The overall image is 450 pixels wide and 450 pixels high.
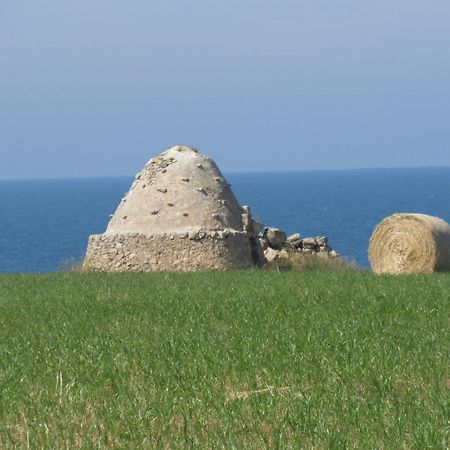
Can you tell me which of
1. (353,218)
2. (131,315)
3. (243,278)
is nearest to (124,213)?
(243,278)

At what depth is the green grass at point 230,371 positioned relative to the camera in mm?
8734

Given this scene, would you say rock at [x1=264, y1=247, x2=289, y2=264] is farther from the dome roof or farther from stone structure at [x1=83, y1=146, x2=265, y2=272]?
the dome roof

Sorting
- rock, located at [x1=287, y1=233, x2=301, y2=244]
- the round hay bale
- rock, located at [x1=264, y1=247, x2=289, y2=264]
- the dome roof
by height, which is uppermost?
the dome roof

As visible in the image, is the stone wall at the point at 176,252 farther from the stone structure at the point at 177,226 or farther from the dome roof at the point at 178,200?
the dome roof at the point at 178,200

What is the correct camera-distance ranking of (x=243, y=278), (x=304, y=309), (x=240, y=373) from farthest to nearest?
(x=243, y=278), (x=304, y=309), (x=240, y=373)

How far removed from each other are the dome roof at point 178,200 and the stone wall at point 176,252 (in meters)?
0.27

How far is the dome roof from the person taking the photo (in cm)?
2973

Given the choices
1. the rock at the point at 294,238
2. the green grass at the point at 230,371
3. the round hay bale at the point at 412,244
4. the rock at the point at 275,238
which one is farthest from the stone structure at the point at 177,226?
the green grass at the point at 230,371

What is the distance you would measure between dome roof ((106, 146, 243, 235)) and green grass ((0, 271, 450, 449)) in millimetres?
10228

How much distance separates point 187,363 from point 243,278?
12.1 m

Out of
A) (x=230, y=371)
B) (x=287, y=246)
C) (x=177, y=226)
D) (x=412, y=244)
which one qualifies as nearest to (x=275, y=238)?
(x=287, y=246)

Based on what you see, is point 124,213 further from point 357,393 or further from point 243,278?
point 357,393

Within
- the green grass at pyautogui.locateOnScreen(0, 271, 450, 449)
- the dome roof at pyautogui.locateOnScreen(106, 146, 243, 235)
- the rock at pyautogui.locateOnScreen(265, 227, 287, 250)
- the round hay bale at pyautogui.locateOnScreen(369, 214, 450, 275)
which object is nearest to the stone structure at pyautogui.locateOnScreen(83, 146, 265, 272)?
the dome roof at pyautogui.locateOnScreen(106, 146, 243, 235)

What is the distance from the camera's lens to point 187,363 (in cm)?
1177
